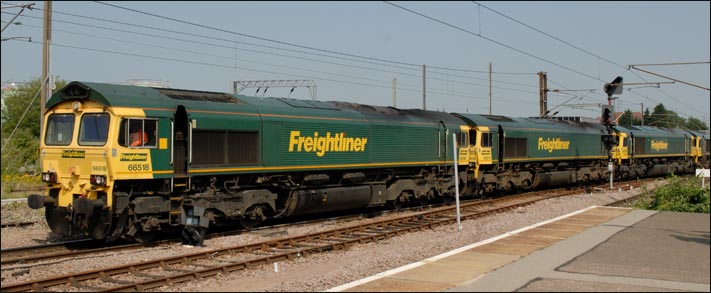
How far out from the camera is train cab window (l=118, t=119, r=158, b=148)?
13477 mm

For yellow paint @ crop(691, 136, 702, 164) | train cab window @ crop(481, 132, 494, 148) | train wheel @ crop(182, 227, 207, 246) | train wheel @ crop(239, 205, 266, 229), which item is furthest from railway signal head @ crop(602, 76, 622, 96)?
yellow paint @ crop(691, 136, 702, 164)

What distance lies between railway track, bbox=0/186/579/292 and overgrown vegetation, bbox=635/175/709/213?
6.88m

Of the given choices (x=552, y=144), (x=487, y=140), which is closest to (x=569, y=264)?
(x=487, y=140)

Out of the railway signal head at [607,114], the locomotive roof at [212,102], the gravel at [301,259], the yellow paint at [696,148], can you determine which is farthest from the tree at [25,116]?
the yellow paint at [696,148]

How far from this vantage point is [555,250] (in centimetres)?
1195

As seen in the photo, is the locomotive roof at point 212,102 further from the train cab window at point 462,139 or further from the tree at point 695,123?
the tree at point 695,123

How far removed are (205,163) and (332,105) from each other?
5981 millimetres

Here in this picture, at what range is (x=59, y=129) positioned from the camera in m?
14.4

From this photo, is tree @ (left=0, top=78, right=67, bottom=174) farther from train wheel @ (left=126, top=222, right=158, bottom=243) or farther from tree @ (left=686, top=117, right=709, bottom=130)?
tree @ (left=686, top=117, right=709, bottom=130)

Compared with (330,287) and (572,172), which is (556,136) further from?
(330,287)

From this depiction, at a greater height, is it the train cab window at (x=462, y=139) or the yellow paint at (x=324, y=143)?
the train cab window at (x=462, y=139)

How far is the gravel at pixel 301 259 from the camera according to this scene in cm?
1019

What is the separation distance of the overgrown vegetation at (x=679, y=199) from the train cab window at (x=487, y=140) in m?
6.51

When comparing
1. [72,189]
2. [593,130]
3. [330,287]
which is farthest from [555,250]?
[593,130]
